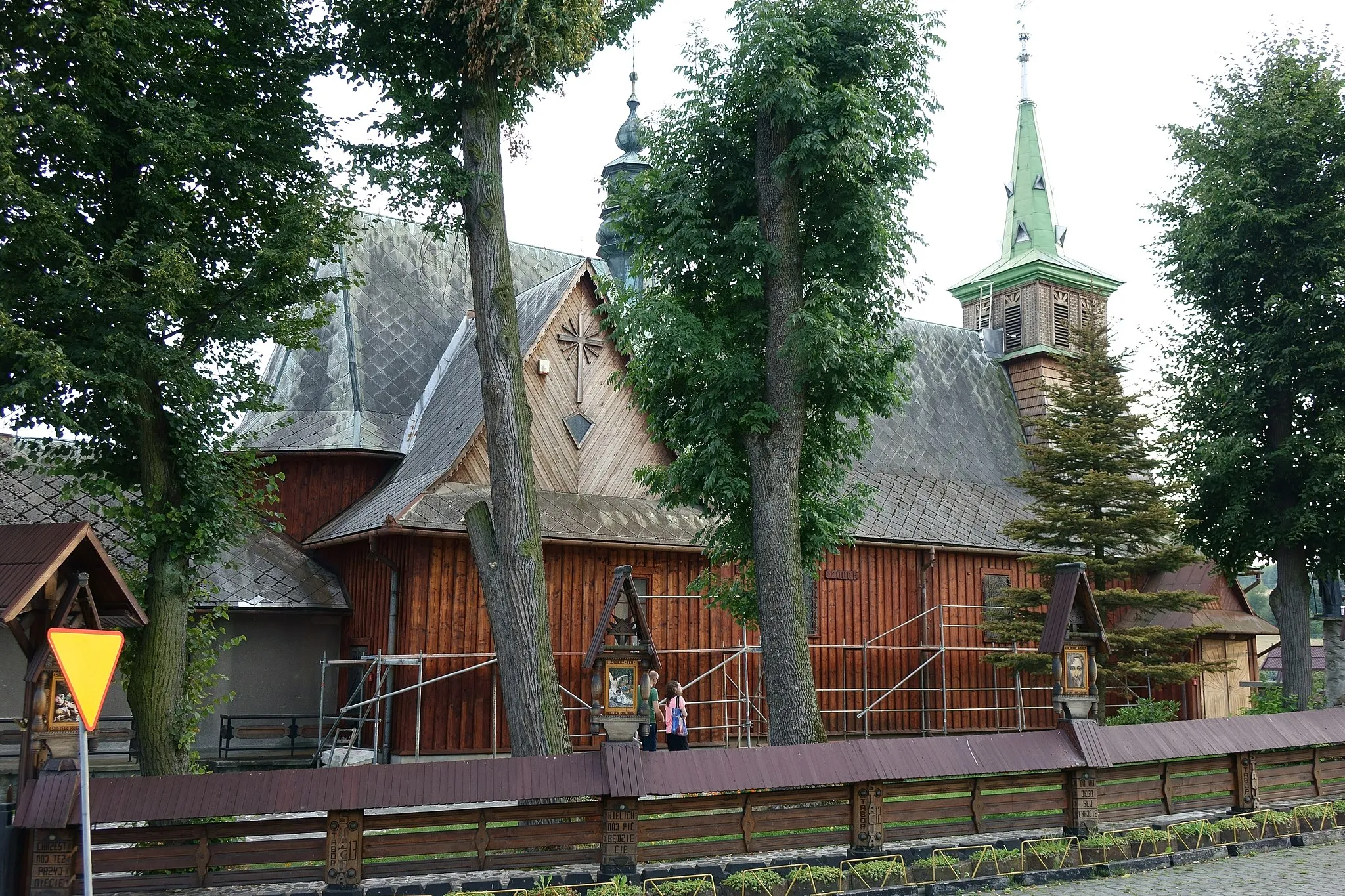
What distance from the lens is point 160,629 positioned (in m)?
10.6

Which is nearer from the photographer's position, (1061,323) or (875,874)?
(875,874)

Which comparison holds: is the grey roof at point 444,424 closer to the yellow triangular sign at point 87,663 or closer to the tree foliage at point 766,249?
the tree foliage at point 766,249

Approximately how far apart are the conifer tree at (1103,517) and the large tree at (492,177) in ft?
38.0

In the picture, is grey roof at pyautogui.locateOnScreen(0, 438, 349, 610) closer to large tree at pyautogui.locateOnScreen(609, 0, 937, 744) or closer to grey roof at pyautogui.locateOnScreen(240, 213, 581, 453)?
grey roof at pyautogui.locateOnScreen(240, 213, 581, 453)

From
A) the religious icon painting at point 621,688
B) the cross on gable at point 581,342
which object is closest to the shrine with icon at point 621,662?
the religious icon painting at point 621,688

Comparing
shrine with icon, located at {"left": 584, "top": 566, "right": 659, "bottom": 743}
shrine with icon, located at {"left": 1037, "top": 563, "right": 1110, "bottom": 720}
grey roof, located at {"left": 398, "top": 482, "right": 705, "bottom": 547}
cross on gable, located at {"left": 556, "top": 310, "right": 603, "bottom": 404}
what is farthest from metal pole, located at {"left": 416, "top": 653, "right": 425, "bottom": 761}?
shrine with icon, located at {"left": 1037, "top": 563, "right": 1110, "bottom": 720}

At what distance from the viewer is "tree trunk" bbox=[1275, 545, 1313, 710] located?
18.0 metres

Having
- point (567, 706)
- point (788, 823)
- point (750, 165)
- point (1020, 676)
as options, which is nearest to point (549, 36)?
point (750, 165)

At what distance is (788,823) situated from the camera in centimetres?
978

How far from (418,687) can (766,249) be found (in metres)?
8.42

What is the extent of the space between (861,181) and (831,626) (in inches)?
442

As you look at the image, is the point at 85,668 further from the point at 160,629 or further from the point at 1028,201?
the point at 1028,201

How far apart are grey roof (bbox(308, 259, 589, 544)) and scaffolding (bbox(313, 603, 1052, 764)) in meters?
2.35

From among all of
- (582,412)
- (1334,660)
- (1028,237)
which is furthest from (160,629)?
(1028,237)
